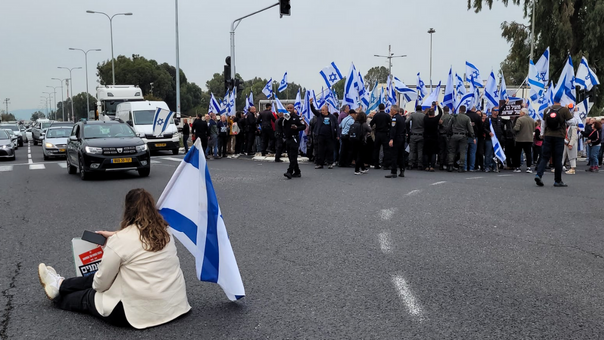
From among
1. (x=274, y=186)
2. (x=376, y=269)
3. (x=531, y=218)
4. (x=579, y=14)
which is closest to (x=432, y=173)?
(x=274, y=186)

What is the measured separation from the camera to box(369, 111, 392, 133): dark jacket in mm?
15273

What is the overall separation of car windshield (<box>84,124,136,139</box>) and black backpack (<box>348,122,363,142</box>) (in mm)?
6146

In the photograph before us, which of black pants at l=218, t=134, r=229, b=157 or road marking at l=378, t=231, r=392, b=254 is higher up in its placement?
black pants at l=218, t=134, r=229, b=157

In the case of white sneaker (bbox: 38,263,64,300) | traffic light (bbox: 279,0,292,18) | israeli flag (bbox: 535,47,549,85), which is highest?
traffic light (bbox: 279,0,292,18)

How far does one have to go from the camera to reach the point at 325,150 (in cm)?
1789

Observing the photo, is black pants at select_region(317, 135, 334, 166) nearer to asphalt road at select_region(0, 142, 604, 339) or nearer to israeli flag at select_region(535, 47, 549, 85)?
asphalt road at select_region(0, 142, 604, 339)

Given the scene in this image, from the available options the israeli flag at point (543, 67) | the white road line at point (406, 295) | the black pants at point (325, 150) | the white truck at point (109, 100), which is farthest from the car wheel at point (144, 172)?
the white truck at point (109, 100)

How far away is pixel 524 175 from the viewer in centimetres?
1580

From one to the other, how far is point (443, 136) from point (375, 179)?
3.76 metres

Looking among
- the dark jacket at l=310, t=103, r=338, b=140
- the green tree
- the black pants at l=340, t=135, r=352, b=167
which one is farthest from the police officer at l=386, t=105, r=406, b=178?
the green tree

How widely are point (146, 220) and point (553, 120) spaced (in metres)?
10.3

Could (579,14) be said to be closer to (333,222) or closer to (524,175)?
(524,175)

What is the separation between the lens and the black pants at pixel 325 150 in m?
17.5

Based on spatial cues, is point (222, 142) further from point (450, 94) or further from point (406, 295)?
point (406, 295)
